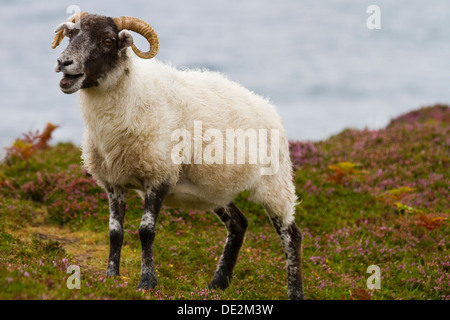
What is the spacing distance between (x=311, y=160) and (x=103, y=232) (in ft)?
23.2

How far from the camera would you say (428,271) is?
32.1 ft

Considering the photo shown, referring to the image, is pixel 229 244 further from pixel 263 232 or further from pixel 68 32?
pixel 68 32

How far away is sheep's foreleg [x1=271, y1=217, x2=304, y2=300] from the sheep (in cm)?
2

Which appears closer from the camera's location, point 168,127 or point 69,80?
point 69,80

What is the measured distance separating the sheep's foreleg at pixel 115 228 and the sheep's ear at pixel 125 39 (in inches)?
86.7

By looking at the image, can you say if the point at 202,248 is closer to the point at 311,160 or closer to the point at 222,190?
the point at 222,190

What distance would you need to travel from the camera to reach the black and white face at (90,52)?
6.51 metres

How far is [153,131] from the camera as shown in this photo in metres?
7.18

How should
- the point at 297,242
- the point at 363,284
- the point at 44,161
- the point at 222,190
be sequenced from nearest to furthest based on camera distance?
the point at 222,190, the point at 297,242, the point at 363,284, the point at 44,161

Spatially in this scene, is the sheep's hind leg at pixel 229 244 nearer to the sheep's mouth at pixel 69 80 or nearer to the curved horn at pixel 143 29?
the curved horn at pixel 143 29

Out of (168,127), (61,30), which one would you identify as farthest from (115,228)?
(61,30)

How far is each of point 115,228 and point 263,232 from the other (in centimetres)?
477

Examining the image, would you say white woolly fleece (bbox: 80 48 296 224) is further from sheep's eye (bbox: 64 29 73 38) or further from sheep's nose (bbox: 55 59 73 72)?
sheep's eye (bbox: 64 29 73 38)
